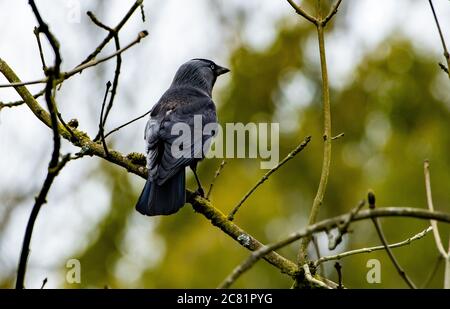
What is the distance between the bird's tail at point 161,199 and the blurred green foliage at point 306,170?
6715 millimetres

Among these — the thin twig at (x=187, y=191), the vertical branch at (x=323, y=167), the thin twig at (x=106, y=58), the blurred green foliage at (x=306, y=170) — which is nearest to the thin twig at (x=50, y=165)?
the thin twig at (x=106, y=58)

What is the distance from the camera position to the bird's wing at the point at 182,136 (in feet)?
16.0

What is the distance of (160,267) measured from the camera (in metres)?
11.9

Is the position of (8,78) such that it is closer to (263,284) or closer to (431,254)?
(263,284)

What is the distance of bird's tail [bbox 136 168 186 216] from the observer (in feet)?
15.1

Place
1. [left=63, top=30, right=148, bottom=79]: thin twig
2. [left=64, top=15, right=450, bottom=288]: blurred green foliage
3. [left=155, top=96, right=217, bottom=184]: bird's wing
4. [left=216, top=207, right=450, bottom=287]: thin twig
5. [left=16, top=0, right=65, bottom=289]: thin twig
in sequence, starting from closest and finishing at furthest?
[left=216, top=207, right=450, bottom=287]: thin twig < [left=16, top=0, right=65, bottom=289]: thin twig < [left=63, top=30, right=148, bottom=79]: thin twig < [left=155, top=96, right=217, bottom=184]: bird's wing < [left=64, top=15, right=450, bottom=288]: blurred green foliage

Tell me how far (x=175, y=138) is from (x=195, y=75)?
1.38m

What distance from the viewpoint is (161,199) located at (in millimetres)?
4633

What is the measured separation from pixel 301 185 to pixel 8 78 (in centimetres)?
1029

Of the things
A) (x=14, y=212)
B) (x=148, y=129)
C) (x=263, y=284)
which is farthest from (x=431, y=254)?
(x=148, y=129)

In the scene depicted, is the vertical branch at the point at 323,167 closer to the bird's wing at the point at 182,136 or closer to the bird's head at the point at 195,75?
the bird's wing at the point at 182,136

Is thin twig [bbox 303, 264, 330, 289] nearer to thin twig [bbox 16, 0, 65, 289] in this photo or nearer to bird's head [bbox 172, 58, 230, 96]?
thin twig [bbox 16, 0, 65, 289]

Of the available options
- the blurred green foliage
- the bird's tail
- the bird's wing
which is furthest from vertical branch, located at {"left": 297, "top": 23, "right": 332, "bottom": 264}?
the blurred green foliage

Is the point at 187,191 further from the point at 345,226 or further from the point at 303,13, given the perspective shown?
the point at 345,226
